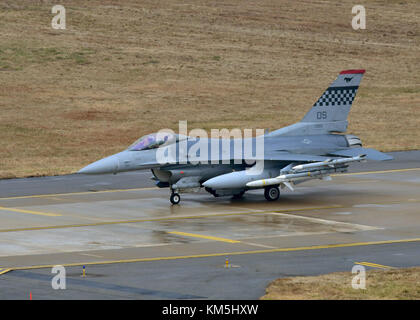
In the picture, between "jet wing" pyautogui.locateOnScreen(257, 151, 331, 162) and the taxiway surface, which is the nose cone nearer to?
the taxiway surface

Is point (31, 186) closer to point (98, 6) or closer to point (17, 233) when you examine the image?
point (17, 233)

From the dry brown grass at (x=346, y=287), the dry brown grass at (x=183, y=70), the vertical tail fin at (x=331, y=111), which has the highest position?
the dry brown grass at (x=183, y=70)

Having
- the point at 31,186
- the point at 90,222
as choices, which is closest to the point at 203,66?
the point at 31,186

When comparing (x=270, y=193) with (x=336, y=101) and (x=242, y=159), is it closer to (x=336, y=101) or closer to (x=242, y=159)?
(x=242, y=159)

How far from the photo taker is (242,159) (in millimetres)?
37344

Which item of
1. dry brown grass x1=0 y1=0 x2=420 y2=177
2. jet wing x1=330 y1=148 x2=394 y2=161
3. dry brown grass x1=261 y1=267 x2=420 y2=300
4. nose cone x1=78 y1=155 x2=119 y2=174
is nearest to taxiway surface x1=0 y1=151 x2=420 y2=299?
dry brown grass x1=261 y1=267 x2=420 y2=300

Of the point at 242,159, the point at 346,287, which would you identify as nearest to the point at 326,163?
the point at 242,159

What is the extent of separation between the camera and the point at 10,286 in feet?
77.2

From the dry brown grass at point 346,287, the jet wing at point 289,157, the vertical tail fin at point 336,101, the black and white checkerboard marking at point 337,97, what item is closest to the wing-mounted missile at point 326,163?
the jet wing at point 289,157

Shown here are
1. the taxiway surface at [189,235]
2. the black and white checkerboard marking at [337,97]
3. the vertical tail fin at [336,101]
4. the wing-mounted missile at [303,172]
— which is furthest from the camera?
the black and white checkerboard marking at [337,97]

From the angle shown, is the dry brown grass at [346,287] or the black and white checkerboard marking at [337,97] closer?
the dry brown grass at [346,287]

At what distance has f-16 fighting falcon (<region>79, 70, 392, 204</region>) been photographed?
3656 cm

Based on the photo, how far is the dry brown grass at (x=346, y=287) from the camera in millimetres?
22234

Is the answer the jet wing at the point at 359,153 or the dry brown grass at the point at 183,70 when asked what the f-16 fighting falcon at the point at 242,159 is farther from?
the dry brown grass at the point at 183,70
